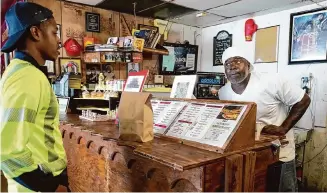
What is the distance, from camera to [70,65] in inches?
128

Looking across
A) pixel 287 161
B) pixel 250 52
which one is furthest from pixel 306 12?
pixel 287 161

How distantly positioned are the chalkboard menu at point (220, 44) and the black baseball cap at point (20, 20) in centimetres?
368

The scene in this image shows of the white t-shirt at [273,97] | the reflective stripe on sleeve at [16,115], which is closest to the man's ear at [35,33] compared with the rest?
the reflective stripe on sleeve at [16,115]

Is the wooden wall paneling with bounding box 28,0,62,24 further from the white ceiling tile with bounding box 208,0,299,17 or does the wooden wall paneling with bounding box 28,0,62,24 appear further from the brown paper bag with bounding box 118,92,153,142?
the brown paper bag with bounding box 118,92,153,142

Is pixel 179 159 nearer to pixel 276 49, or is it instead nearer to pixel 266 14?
pixel 276 49

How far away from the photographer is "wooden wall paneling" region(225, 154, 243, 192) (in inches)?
40.2

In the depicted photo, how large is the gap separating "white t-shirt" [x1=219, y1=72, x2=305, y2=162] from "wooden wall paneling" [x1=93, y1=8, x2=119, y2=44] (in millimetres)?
2388

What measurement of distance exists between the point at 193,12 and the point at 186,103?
2.66 m

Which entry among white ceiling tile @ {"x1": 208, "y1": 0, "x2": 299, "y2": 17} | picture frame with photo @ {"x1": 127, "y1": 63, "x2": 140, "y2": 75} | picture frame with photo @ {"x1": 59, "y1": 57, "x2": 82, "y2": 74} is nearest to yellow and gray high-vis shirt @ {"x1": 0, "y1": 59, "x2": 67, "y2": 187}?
picture frame with photo @ {"x1": 59, "y1": 57, "x2": 82, "y2": 74}

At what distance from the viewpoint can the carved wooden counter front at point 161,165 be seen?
0.99 m

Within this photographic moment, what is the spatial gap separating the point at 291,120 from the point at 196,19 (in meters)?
2.89

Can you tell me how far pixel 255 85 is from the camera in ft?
6.28

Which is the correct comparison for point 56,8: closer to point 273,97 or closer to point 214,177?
point 273,97

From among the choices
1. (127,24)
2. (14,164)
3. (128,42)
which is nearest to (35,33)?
(14,164)
